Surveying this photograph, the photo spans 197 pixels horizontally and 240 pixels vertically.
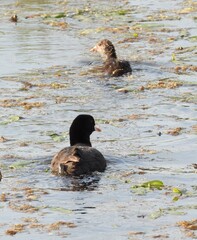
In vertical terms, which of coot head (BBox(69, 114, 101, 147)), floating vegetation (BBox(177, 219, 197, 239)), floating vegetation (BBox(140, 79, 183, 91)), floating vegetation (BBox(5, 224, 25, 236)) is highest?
coot head (BBox(69, 114, 101, 147))

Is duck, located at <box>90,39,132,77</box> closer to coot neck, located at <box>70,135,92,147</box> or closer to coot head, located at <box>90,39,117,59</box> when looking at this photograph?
coot head, located at <box>90,39,117,59</box>

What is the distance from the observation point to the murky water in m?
14.7

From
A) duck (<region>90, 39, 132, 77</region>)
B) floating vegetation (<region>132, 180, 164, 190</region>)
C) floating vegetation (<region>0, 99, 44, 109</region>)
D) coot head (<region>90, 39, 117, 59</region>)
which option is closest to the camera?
floating vegetation (<region>132, 180, 164, 190</region>)

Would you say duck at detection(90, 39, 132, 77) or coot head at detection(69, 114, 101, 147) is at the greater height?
coot head at detection(69, 114, 101, 147)

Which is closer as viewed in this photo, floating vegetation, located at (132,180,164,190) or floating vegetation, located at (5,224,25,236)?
floating vegetation, located at (5,224,25,236)

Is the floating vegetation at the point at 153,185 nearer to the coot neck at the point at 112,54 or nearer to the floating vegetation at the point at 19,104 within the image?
the floating vegetation at the point at 19,104

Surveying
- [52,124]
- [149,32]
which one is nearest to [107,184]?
[52,124]

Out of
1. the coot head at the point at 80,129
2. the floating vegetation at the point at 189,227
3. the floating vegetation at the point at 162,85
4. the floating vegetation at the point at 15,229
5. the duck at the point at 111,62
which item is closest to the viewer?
the floating vegetation at the point at 189,227

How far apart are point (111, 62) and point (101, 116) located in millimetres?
4336

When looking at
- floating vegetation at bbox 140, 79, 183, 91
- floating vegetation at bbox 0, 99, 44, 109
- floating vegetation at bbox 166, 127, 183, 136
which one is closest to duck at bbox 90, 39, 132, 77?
floating vegetation at bbox 140, 79, 183, 91

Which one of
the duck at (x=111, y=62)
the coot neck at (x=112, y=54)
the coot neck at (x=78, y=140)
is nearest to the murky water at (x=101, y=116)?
the duck at (x=111, y=62)

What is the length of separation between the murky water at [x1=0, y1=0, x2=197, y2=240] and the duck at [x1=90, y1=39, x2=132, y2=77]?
0.23 metres

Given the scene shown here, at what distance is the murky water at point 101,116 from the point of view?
48.2 feet

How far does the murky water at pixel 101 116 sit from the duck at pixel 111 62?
0.74 ft
